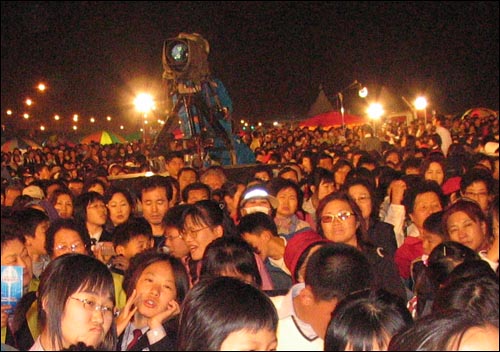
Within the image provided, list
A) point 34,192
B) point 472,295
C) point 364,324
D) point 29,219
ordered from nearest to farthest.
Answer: point 364,324 < point 472,295 < point 29,219 < point 34,192

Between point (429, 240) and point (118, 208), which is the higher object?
point (118, 208)

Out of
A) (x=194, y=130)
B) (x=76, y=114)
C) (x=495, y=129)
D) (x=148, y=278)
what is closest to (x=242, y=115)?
(x=76, y=114)

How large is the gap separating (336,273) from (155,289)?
991 millimetres

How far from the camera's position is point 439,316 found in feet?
6.36

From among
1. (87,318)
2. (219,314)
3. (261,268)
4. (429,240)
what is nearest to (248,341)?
(219,314)

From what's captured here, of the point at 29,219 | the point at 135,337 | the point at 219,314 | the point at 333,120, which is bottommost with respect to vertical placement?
the point at 135,337

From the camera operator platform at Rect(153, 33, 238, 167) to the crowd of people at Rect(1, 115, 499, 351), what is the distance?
2.47 m

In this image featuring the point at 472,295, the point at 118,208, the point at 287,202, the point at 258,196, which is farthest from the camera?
the point at 287,202

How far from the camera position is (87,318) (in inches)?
110

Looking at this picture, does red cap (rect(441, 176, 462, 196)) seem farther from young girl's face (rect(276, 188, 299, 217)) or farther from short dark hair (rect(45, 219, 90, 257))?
short dark hair (rect(45, 219, 90, 257))

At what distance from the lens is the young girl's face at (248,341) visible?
7.33ft

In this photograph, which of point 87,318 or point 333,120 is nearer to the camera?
point 87,318

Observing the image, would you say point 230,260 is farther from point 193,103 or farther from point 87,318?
point 193,103

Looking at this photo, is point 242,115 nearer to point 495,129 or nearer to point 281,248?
point 495,129
